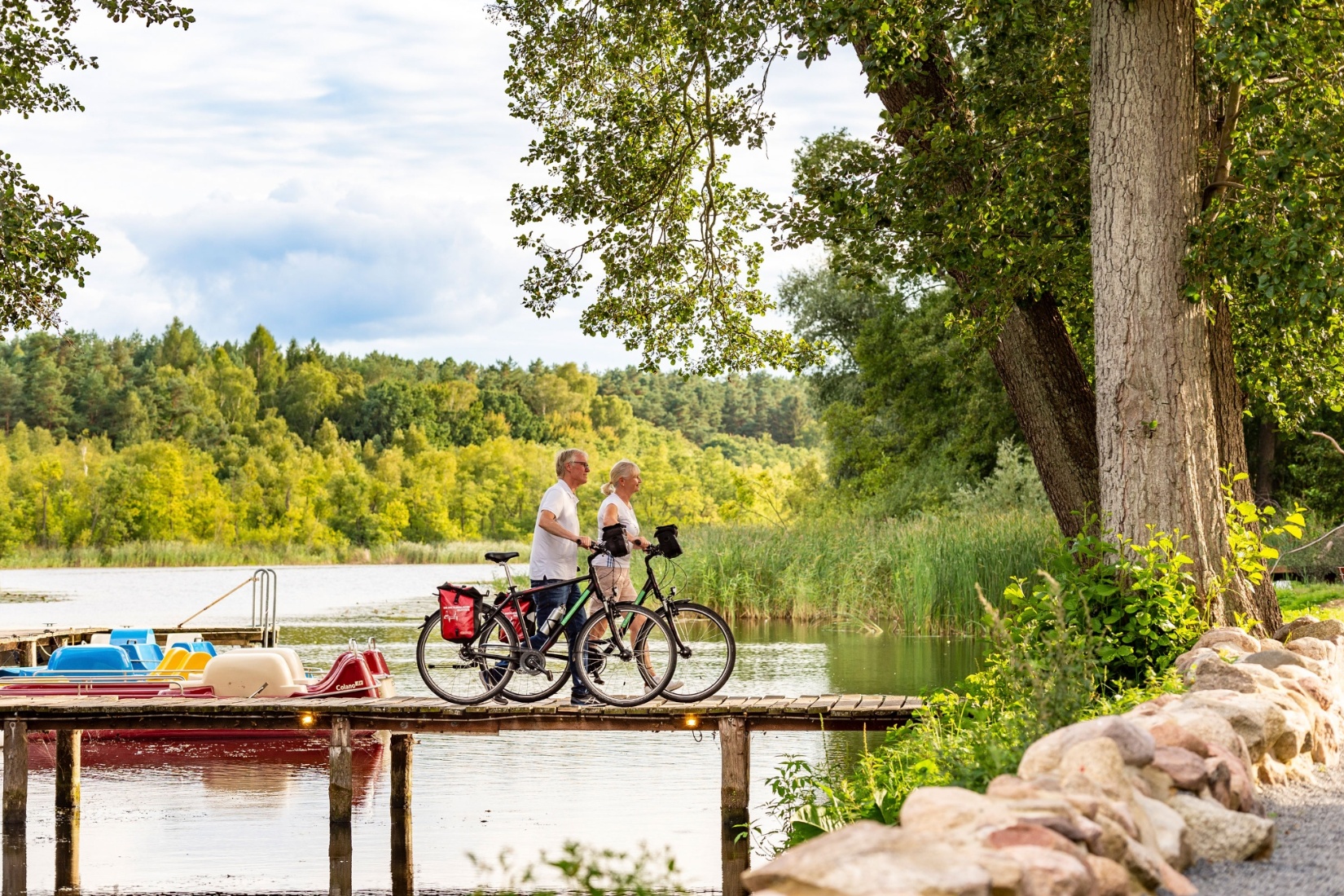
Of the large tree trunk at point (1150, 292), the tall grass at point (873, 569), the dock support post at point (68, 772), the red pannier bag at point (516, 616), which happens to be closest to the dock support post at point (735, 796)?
the red pannier bag at point (516, 616)

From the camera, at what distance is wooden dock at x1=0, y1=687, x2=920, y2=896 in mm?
9734

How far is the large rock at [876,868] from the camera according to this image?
3469 mm

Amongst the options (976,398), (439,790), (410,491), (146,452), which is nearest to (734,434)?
(410,491)

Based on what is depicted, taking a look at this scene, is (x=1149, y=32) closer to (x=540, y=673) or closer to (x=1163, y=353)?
(x=1163, y=353)

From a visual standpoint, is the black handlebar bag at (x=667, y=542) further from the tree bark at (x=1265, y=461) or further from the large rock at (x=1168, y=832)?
the tree bark at (x=1265, y=461)

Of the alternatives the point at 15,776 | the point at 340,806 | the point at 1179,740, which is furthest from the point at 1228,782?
the point at 15,776

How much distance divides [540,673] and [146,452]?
229 feet

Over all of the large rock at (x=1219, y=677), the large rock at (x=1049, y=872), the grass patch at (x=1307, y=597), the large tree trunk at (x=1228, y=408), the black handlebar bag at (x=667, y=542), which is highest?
the large tree trunk at (x=1228, y=408)

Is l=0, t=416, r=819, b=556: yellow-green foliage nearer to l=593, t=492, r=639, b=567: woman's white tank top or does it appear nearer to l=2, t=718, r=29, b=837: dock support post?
l=2, t=718, r=29, b=837: dock support post

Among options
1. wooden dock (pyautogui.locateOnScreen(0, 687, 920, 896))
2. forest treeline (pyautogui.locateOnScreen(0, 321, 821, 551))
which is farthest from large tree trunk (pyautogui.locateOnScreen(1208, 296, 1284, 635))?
forest treeline (pyautogui.locateOnScreen(0, 321, 821, 551))

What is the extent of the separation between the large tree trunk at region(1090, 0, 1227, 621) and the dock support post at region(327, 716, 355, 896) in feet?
18.0

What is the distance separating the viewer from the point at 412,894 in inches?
401

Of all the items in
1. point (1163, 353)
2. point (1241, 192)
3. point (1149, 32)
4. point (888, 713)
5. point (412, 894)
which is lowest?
point (412, 894)

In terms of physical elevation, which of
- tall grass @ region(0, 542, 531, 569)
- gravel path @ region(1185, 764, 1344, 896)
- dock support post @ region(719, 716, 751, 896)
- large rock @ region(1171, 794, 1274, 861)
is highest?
tall grass @ region(0, 542, 531, 569)
